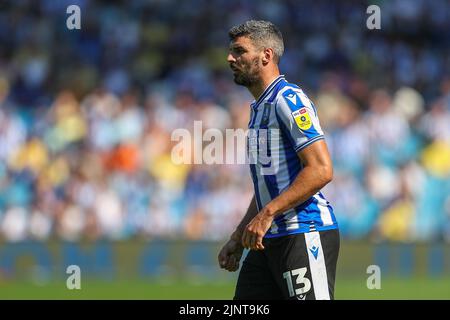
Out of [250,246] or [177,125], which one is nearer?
[250,246]

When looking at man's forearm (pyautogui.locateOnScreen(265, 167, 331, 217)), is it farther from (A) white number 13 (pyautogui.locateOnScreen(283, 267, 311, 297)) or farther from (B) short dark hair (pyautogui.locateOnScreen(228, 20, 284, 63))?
(B) short dark hair (pyautogui.locateOnScreen(228, 20, 284, 63))

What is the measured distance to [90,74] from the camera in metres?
19.5

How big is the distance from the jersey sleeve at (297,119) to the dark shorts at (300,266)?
625 mm

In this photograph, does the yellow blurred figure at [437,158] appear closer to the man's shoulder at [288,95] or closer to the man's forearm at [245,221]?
the man's forearm at [245,221]

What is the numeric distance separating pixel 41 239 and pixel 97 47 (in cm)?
519

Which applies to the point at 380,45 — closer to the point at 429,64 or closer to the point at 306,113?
the point at 429,64

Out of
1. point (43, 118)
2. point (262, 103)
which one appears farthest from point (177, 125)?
point (262, 103)

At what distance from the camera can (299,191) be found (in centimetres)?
663

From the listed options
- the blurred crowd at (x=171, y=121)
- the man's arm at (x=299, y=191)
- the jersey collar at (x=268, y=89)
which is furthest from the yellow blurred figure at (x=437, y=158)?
the man's arm at (x=299, y=191)

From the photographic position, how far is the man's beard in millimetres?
7172

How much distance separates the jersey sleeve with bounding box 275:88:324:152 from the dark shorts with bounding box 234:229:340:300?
2.05 ft

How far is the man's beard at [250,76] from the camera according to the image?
7.17m

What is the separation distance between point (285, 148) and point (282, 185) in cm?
25
